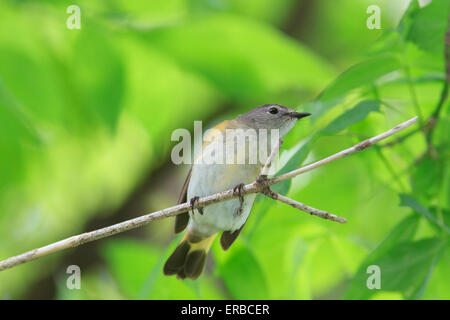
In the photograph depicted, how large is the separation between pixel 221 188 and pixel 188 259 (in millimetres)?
630

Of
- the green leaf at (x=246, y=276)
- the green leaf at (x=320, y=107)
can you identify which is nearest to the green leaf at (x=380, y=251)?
the green leaf at (x=246, y=276)

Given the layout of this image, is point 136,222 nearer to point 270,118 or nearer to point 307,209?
point 307,209

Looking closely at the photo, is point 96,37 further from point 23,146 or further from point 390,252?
point 390,252

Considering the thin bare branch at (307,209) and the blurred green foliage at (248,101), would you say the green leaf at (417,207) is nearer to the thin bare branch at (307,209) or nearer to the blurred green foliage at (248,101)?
the blurred green foliage at (248,101)

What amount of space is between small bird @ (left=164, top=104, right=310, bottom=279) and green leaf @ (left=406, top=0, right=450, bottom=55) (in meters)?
0.81

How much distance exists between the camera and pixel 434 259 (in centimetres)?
259

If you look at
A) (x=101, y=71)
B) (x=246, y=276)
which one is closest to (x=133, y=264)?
(x=246, y=276)

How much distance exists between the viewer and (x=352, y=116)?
2551 millimetres

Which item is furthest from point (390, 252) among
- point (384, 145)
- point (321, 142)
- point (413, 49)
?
point (321, 142)

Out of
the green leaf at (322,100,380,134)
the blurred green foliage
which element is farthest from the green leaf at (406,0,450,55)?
the green leaf at (322,100,380,134)

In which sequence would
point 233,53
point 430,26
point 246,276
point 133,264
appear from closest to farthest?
point 430,26 < point 246,276 < point 233,53 < point 133,264

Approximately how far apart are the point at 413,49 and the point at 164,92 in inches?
68.4

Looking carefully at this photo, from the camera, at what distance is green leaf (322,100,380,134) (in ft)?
8.25

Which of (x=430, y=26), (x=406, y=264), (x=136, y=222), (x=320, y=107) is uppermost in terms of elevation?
(x=430, y=26)
